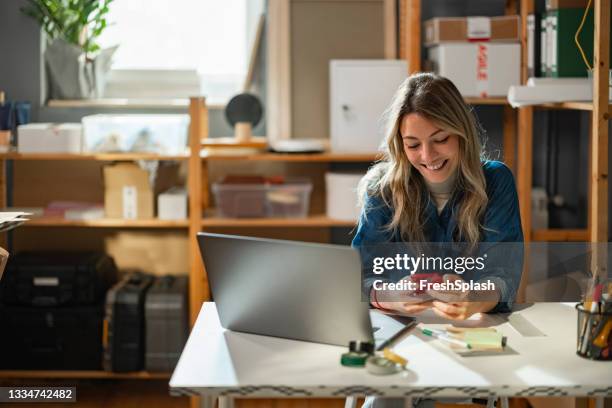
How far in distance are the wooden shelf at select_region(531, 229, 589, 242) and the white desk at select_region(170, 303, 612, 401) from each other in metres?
1.77

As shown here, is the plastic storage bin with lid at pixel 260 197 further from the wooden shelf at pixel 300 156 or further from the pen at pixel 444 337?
the pen at pixel 444 337

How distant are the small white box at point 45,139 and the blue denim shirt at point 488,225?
1.82 metres

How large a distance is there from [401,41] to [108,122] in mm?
1322

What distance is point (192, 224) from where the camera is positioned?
3916 millimetres

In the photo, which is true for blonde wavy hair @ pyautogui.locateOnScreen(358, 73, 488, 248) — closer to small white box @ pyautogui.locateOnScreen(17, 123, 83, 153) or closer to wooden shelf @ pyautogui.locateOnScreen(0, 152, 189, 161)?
wooden shelf @ pyautogui.locateOnScreen(0, 152, 189, 161)

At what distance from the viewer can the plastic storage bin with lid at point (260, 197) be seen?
392 cm

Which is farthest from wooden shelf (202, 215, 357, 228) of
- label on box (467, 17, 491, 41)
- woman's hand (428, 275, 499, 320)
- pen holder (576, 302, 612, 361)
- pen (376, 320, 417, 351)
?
pen holder (576, 302, 612, 361)

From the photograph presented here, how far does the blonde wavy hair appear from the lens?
2.44m

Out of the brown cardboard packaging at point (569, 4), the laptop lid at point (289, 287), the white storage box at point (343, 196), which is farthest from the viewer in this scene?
the white storage box at point (343, 196)

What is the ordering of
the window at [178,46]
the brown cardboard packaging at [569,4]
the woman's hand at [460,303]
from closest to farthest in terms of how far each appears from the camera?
the woman's hand at [460,303], the brown cardboard packaging at [569,4], the window at [178,46]

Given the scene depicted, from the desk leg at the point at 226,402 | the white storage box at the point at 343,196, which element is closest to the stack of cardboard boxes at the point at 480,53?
the white storage box at the point at 343,196

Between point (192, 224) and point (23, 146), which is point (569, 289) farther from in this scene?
point (23, 146)

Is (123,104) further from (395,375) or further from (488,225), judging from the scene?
(395,375)

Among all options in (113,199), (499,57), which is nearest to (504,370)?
(499,57)
